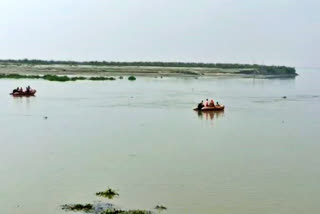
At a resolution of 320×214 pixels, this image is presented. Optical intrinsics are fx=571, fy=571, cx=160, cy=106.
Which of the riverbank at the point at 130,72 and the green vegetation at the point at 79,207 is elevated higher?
the riverbank at the point at 130,72

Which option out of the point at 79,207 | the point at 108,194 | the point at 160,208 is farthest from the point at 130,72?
the point at 79,207

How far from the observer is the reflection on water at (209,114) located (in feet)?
84.6

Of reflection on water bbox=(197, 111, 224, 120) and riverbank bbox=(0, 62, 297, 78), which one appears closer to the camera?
reflection on water bbox=(197, 111, 224, 120)

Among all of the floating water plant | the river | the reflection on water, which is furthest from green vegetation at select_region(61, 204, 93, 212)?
the reflection on water

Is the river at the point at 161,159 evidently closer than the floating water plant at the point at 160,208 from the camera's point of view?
No

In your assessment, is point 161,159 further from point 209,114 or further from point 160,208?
point 209,114

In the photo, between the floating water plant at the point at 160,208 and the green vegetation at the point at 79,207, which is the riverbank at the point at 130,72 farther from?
the floating water plant at the point at 160,208

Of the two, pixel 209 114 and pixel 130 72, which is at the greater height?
pixel 130 72

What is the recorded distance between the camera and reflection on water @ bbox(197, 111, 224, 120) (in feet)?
84.6

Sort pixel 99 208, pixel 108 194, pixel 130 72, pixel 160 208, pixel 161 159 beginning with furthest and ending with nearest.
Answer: pixel 130 72
pixel 161 159
pixel 108 194
pixel 160 208
pixel 99 208

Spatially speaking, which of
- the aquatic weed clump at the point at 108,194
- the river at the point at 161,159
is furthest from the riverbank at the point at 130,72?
the aquatic weed clump at the point at 108,194

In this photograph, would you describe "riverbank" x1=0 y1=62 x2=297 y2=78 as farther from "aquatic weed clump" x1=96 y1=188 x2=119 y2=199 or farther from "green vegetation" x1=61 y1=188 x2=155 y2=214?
"green vegetation" x1=61 y1=188 x2=155 y2=214

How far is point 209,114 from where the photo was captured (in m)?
27.1

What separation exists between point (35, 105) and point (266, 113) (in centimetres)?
1161
